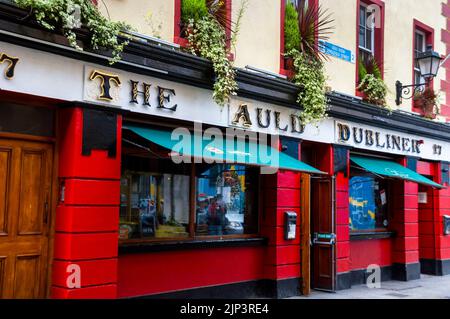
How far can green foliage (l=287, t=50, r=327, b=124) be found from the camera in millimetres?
9547

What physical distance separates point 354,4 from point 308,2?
153 cm

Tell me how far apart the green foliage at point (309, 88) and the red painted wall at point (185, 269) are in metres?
2.63

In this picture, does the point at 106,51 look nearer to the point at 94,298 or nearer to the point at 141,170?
the point at 141,170

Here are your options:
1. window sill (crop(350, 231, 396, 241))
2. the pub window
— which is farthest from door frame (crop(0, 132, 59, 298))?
the pub window

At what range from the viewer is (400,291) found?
36.1ft

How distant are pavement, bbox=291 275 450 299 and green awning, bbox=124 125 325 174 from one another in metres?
2.88

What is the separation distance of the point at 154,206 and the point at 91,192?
1.69m

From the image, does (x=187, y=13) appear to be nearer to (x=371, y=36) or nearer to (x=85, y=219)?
(x=85, y=219)

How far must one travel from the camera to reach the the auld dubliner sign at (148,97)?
608 cm

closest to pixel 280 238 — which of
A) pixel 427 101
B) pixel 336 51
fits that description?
pixel 336 51

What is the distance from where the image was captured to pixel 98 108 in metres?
6.82

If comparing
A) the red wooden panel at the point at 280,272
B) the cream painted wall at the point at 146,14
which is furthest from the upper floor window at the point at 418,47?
the cream painted wall at the point at 146,14

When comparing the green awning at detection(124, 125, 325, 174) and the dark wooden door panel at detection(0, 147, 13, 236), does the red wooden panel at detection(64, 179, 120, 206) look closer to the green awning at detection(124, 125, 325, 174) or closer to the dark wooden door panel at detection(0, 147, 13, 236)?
the dark wooden door panel at detection(0, 147, 13, 236)
